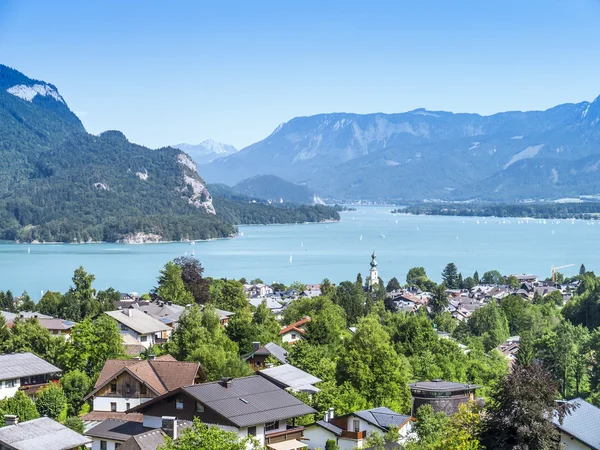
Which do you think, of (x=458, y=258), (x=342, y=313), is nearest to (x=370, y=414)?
(x=342, y=313)

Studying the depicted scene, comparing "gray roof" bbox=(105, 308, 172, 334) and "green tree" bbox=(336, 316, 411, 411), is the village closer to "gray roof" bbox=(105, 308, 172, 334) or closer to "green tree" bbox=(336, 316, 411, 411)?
"green tree" bbox=(336, 316, 411, 411)

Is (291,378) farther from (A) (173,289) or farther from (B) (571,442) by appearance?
(A) (173,289)

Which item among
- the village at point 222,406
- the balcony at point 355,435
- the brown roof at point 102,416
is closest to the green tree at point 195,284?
the village at point 222,406

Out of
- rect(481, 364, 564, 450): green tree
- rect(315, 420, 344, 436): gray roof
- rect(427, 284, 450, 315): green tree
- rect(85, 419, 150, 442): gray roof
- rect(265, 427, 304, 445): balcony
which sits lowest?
rect(427, 284, 450, 315): green tree

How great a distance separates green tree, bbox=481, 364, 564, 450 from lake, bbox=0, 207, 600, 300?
40.1 m

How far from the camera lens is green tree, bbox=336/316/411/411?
49.9 ft

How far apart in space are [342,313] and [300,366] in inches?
478

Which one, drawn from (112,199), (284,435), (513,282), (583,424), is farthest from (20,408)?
(112,199)

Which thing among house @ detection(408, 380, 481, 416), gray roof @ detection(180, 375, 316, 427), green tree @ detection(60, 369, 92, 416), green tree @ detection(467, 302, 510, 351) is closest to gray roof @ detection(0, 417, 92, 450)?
gray roof @ detection(180, 375, 316, 427)

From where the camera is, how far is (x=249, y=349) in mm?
20234

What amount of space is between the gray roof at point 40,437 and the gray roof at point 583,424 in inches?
224

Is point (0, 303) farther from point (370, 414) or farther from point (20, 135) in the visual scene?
point (20, 135)

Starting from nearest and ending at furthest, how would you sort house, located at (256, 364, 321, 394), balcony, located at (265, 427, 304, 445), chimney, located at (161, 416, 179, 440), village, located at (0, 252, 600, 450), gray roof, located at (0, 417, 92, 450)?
chimney, located at (161, 416, 179, 440) → gray roof, located at (0, 417, 92, 450) → village, located at (0, 252, 600, 450) → balcony, located at (265, 427, 304, 445) → house, located at (256, 364, 321, 394)

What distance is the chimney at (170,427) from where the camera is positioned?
33.5 feet
